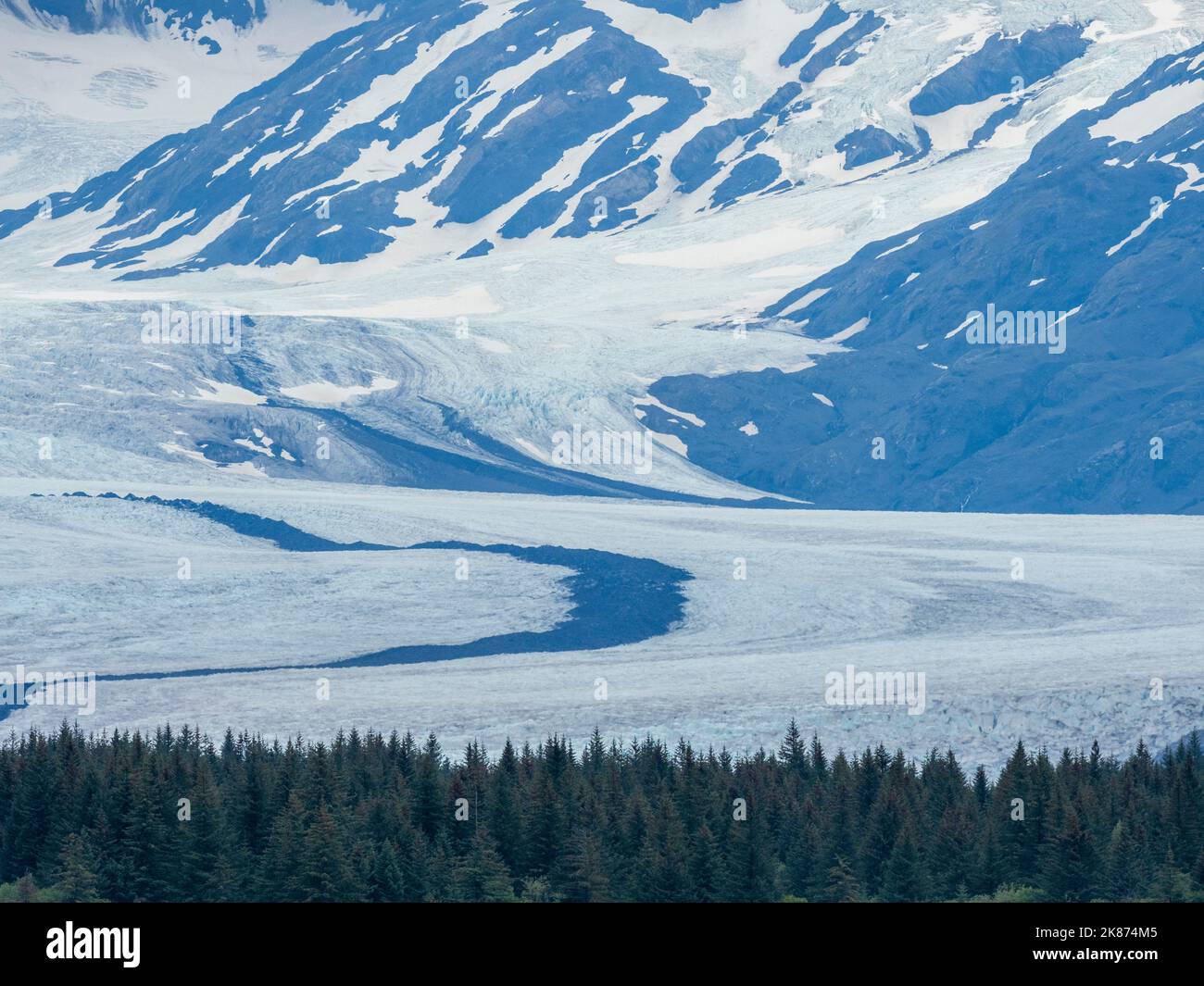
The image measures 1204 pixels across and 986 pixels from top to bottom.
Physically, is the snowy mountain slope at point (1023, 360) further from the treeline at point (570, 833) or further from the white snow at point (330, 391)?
the treeline at point (570, 833)

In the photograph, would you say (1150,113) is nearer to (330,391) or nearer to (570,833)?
(330,391)

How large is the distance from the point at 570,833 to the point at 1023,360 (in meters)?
117

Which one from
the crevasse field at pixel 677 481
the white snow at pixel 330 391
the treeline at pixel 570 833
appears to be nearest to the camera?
the treeline at pixel 570 833

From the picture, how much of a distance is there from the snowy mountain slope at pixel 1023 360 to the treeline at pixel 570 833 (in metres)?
92.3

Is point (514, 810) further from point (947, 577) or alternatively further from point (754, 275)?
point (754, 275)

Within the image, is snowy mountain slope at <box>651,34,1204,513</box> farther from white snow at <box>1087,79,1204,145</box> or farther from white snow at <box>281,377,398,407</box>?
white snow at <box>281,377,398,407</box>

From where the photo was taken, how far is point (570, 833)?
136 feet

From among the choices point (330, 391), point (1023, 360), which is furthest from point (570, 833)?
point (1023, 360)

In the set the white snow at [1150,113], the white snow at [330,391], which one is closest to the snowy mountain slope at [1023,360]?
the white snow at [1150,113]

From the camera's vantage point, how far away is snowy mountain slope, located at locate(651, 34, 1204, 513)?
139 metres

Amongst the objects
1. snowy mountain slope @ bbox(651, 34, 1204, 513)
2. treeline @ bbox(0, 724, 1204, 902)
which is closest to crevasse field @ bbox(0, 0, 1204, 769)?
snowy mountain slope @ bbox(651, 34, 1204, 513)

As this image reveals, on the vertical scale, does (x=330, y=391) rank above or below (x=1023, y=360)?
below

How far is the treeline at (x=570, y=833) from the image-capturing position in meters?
A: 38.7

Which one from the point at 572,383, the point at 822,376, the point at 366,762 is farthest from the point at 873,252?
the point at 366,762
